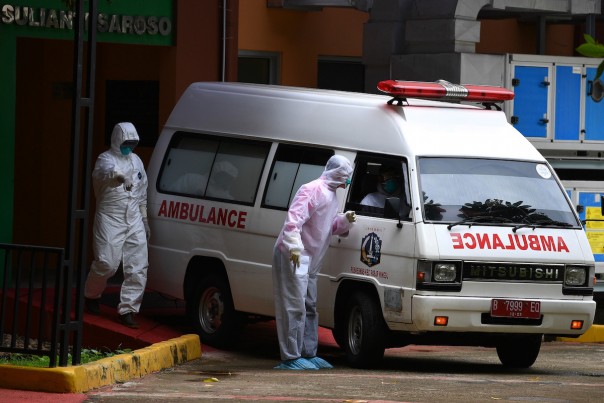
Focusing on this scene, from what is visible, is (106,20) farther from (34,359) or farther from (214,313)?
(34,359)

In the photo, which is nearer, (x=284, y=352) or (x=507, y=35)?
(x=284, y=352)

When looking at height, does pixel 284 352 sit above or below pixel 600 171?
below

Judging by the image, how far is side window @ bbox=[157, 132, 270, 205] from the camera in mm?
13094

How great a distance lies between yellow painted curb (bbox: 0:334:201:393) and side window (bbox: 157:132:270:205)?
2.47 m

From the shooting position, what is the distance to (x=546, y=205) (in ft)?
38.8

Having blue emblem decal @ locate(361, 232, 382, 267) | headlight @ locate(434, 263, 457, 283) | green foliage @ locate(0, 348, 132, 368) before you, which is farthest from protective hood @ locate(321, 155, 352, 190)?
green foliage @ locate(0, 348, 132, 368)

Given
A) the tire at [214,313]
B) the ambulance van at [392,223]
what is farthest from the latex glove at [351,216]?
the tire at [214,313]

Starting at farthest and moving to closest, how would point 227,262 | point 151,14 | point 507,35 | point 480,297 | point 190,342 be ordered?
point 507,35, point 151,14, point 227,262, point 190,342, point 480,297

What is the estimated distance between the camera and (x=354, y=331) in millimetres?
11797

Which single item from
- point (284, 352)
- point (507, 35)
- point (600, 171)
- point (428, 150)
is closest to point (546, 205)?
point (428, 150)

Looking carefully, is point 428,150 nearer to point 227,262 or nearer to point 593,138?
point 227,262

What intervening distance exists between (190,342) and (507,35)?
36.0 feet

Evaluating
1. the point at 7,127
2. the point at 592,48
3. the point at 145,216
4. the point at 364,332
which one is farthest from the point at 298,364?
the point at 592,48

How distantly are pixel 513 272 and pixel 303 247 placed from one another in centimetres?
173
